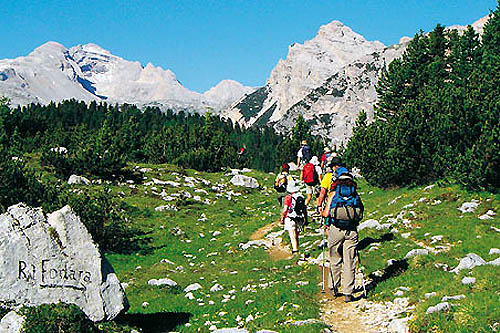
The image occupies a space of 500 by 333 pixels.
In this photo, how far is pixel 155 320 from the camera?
10711mm

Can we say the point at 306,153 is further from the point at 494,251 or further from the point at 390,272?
the point at 494,251

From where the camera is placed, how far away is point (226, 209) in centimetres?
3309

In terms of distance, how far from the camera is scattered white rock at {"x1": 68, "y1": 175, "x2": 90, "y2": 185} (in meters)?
31.5

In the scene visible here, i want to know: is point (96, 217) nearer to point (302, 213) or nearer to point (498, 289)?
point (302, 213)

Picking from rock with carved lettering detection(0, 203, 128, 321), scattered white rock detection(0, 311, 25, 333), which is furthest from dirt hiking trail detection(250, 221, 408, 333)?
scattered white rock detection(0, 311, 25, 333)

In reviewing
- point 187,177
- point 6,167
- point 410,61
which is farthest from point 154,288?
point 410,61

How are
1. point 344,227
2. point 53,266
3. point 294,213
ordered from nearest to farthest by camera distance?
point 53,266, point 344,227, point 294,213

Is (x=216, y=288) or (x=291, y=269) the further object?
(x=291, y=269)

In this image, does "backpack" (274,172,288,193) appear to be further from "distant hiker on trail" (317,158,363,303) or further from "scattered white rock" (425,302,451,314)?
"scattered white rock" (425,302,451,314)

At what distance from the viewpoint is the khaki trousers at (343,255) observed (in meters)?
10.8

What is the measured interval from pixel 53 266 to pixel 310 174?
1472cm

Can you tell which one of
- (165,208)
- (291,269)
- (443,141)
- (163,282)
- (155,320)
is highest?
(443,141)

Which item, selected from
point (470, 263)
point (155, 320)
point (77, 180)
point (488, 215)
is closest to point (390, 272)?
point (470, 263)

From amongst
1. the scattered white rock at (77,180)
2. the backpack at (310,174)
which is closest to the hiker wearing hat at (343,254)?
the backpack at (310,174)
